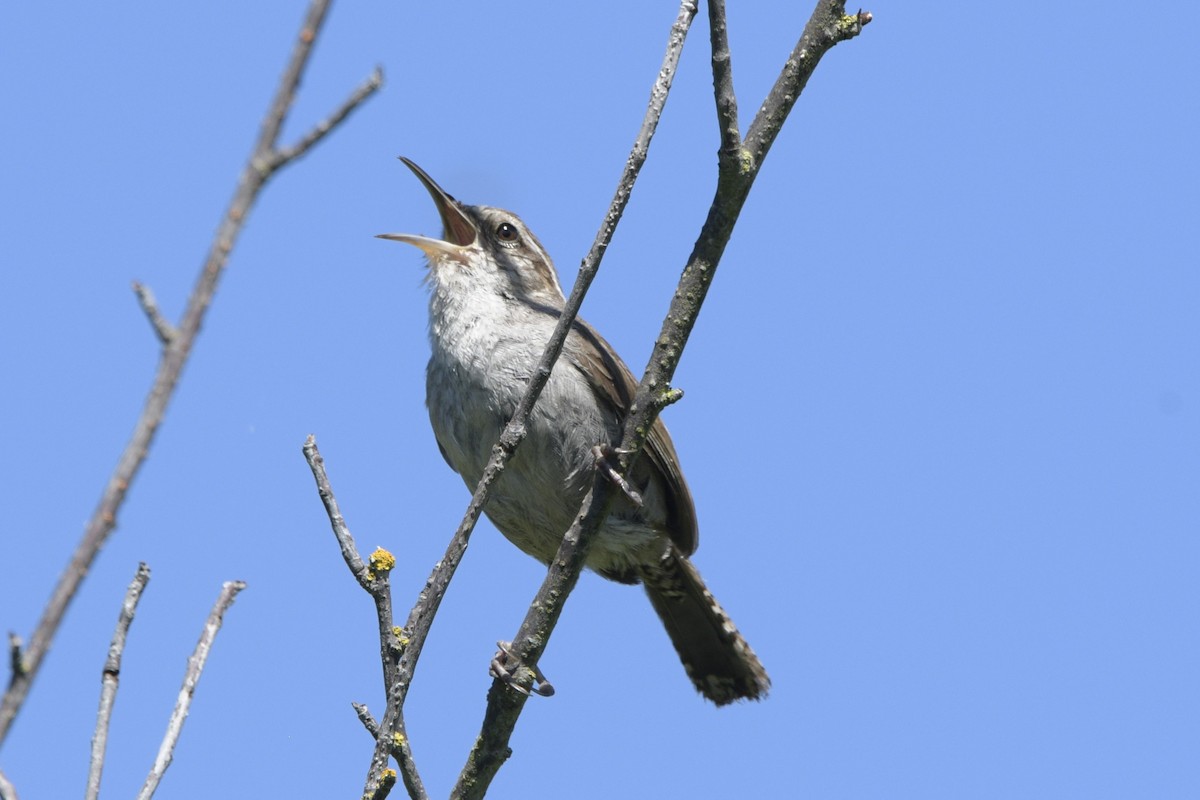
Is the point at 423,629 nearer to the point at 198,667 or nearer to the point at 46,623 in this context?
the point at 198,667

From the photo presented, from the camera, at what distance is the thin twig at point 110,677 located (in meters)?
2.87

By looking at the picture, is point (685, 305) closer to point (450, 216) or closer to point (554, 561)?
point (554, 561)

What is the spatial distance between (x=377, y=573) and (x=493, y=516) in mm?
2257

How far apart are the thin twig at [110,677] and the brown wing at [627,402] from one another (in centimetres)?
304

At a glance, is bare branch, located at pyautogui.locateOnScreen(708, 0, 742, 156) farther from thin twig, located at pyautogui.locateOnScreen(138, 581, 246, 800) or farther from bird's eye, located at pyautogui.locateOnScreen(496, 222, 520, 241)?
bird's eye, located at pyautogui.locateOnScreen(496, 222, 520, 241)

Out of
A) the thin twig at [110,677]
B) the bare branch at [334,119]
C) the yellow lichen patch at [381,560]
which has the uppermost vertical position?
the yellow lichen patch at [381,560]

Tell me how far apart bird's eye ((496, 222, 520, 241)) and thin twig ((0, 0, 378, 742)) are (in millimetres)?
5054

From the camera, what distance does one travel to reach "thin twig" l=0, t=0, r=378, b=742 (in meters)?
1.63

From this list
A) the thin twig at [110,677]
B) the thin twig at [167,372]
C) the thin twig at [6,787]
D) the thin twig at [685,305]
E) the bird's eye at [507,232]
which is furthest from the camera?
the bird's eye at [507,232]

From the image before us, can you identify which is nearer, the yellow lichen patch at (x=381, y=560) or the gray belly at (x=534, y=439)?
the yellow lichen patch at (x=381, y=560)

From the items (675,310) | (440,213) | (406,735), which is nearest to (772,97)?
(675,310)

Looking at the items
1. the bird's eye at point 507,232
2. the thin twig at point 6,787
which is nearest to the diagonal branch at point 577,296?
the thin twig at point 6,787

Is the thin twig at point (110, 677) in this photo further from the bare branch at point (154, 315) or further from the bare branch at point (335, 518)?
the bare branch at point (154, 315)

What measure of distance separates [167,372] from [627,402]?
439 centimetres
